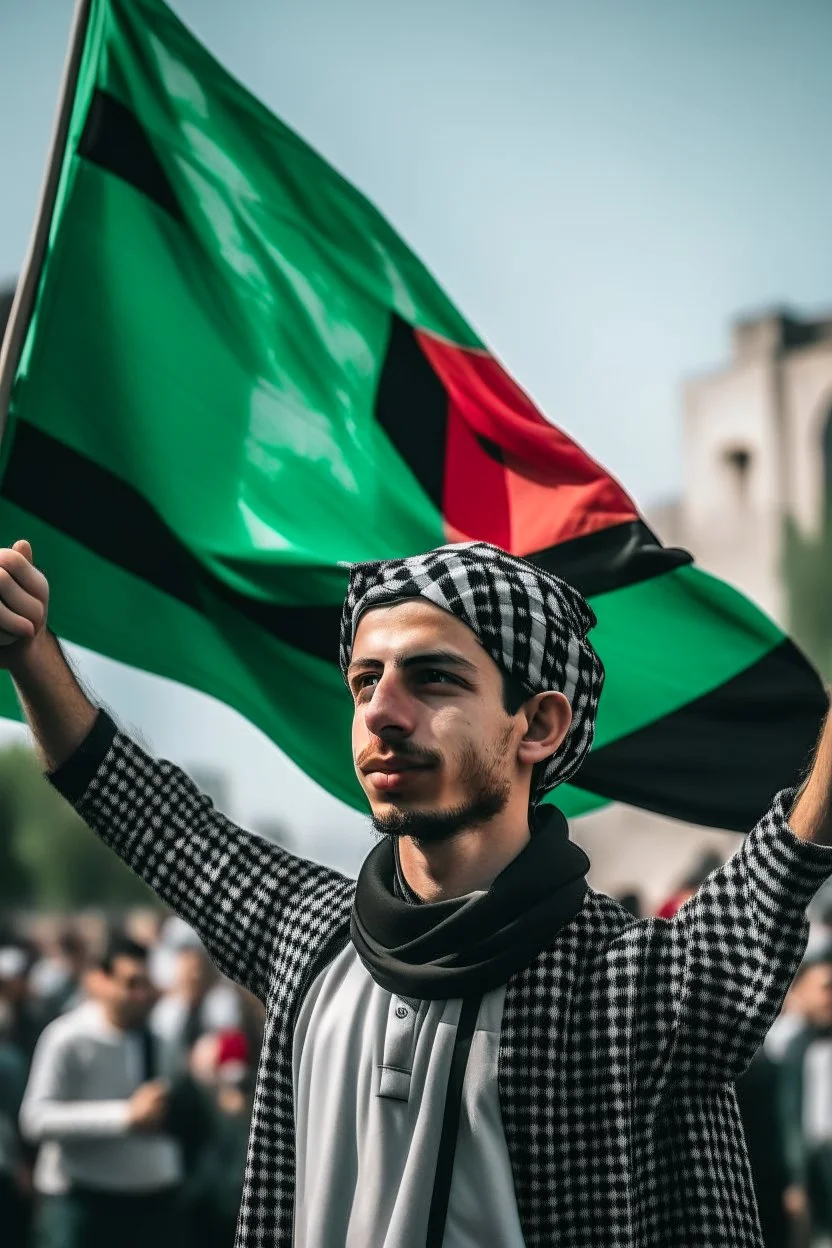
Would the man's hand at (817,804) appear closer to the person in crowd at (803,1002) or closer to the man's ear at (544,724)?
the man's ear at (544,724)

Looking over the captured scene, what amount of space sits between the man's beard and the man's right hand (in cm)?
461

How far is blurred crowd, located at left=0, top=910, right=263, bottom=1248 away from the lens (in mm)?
6605

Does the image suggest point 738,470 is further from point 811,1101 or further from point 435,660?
point 435,660

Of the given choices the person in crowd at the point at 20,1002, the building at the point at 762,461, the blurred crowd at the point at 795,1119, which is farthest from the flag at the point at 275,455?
the building at the point at 762,461

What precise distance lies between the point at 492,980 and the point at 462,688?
1.45 feet

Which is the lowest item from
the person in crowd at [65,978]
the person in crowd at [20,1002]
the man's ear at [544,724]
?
the person in crowd at [65,978]

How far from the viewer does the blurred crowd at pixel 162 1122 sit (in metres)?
6.62

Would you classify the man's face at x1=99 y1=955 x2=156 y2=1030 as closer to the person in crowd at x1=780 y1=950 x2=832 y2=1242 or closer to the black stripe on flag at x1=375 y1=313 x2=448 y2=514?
the person in crowd at x1=780 y1=950 x2=832 y2=1242

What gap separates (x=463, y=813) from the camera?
240cm

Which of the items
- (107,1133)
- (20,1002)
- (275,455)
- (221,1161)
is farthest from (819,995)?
(20,1002)

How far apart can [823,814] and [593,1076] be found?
50cm

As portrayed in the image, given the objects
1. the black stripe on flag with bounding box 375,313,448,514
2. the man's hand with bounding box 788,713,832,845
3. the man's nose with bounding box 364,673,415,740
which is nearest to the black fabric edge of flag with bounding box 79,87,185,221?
the black stripe on flag with bounding box 375,313,448,514

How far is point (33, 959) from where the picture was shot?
1169 centimetres

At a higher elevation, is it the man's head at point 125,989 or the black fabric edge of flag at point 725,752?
the black fabric edge of flag at point 725,752
